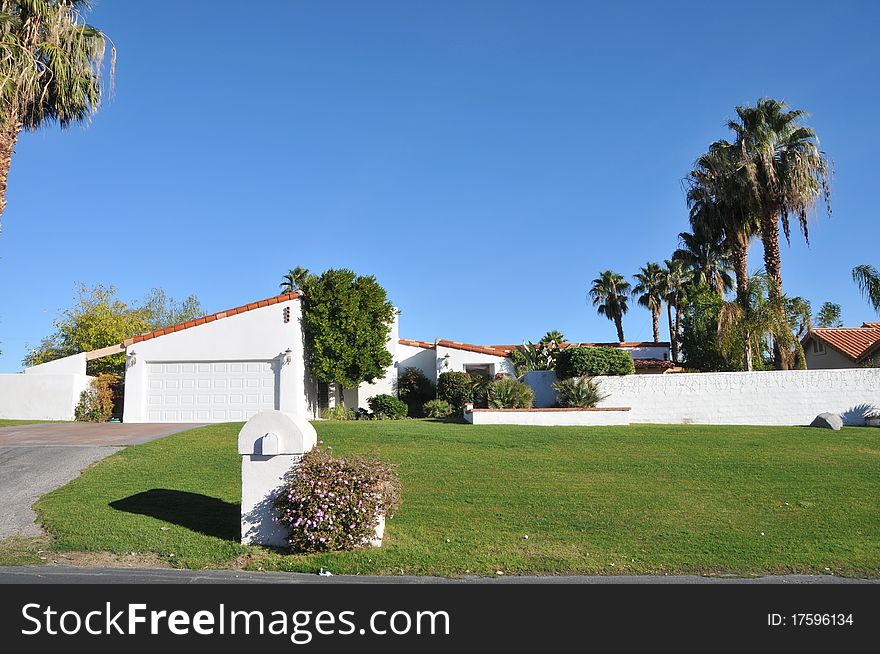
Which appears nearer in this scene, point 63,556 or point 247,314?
point 63,556

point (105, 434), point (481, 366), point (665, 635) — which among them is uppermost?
point (481, 366)

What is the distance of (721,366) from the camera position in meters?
27.5

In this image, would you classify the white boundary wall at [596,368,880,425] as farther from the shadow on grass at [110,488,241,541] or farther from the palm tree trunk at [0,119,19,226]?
the palm tree trunk at [0,119,19,226]

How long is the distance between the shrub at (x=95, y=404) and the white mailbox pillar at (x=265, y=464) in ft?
58.1

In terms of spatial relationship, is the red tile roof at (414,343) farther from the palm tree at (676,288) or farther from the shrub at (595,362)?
the palm tree at (676,288)

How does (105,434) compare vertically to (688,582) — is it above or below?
above

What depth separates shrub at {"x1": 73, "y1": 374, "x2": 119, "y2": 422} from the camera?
2372 cm

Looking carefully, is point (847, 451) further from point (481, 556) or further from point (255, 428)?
point (255, 428)

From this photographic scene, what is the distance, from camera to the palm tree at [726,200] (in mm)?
27297

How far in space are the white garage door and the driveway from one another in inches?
93.7

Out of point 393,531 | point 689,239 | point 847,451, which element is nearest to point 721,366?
point 847,451

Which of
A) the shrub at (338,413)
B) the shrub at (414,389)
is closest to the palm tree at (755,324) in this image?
the shrub at (414,389)

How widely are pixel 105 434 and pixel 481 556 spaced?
43.0 ft

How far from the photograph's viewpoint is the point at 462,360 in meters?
28.5
